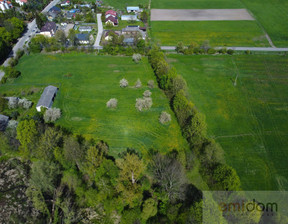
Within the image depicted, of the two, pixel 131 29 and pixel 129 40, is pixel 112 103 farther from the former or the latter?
pixel 131 29

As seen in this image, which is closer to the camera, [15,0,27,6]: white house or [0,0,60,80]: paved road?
[0,0,60,80]: paved road

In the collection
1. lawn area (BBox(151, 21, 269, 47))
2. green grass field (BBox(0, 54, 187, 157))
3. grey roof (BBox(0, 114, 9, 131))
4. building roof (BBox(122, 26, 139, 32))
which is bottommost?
green grass field (BBox(0, 54, 187, 157))

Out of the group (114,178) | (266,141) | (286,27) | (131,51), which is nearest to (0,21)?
(131,51)

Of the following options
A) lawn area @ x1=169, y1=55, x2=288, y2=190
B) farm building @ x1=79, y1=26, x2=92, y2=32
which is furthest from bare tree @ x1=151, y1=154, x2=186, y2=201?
farm building @ x1=79, y1=26, x2=92, y2=32

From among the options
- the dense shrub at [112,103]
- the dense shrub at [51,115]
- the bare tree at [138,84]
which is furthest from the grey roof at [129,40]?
the dense shrub at [51,115]

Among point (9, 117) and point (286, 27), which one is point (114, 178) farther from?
point (286, 27)

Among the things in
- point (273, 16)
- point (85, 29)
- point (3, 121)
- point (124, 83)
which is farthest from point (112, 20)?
Result: point (273, 16)

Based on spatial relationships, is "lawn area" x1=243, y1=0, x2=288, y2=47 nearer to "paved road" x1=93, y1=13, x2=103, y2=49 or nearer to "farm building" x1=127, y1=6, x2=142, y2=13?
"farm building" x1=127, y1=6, x2=142, y2=13
